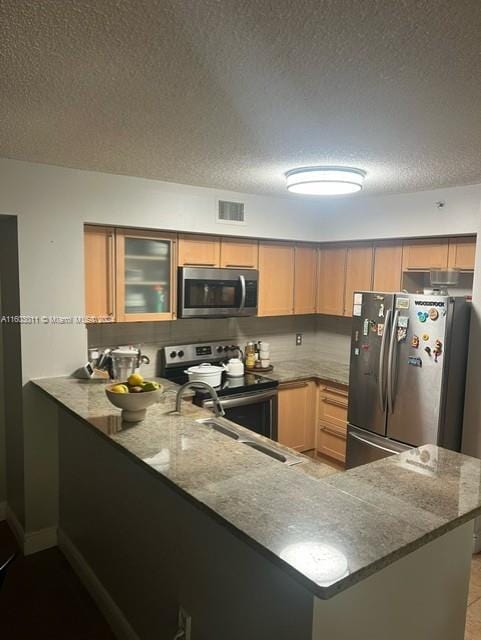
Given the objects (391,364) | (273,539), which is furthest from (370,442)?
(273,539)

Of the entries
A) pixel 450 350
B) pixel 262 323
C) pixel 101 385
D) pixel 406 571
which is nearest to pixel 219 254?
pixel 262 323

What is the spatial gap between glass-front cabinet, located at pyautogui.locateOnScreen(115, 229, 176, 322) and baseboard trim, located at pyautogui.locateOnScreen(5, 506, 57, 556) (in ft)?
4.85

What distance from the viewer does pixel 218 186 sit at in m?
3.52

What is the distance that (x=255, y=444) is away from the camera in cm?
237

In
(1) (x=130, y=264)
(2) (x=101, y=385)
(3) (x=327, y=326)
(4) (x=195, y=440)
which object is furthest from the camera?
(3) (x=327, y=326)

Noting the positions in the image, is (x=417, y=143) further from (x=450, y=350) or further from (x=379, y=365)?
(x=379, y=365)

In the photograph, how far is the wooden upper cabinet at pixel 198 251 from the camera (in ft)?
12.0

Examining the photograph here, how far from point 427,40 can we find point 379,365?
103 inches

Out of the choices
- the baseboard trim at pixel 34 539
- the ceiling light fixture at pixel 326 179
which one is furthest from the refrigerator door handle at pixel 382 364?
the baseboard trim at pixel 34 539

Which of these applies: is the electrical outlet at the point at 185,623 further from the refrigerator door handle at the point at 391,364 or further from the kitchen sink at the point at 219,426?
the refrigerator door handle at the point at 391,364

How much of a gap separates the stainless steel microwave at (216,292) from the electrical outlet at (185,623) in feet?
7.29

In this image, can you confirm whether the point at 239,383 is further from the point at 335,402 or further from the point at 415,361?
the point at 415,361

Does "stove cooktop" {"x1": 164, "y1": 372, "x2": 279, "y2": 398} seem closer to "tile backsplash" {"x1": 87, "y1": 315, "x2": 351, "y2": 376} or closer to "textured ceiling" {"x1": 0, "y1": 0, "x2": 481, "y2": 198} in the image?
"tile backsplash" {"x1": 87, "y1": 315, "x2": 351, "y2": 376}

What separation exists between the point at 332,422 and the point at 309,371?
1.64 feet
